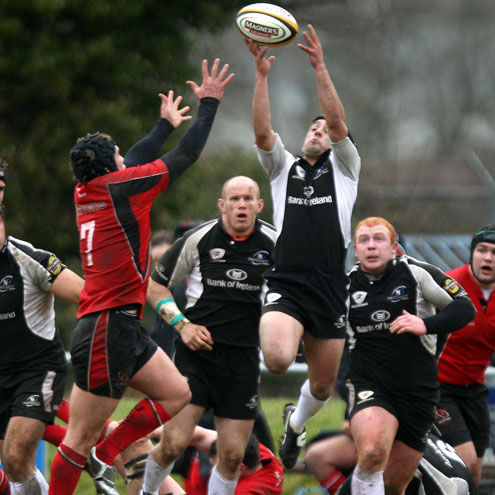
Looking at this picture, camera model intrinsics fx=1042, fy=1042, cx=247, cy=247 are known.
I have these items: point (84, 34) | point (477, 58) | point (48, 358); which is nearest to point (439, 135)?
point (477, 58)

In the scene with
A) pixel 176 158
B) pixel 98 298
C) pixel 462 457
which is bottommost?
pixel 462 457

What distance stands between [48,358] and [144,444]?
50.0 inches

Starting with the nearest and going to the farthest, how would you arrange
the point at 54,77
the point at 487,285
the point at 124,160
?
1. the point at 124,160
2. the point at 487,285
3. the point at 54,77

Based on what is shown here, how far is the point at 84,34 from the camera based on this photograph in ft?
56.5

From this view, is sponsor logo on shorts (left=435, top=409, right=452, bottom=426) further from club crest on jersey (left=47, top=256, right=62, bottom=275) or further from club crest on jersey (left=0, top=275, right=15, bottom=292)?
club crest on jersey (left=0, top=275, right=15, bottom=292)

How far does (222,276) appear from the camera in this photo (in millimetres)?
7383

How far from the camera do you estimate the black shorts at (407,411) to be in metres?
6.84

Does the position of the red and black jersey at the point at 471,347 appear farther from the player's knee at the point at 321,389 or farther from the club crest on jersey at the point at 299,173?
the club crest on jersey at the point at 299,173

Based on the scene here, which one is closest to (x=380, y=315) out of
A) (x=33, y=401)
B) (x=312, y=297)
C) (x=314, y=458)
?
(x=312, y=297)

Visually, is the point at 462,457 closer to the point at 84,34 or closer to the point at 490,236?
the point at 490,236

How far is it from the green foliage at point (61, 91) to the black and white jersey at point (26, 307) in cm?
959

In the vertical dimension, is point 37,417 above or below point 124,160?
below

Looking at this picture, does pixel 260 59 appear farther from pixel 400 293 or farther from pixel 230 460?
pixel 230 460

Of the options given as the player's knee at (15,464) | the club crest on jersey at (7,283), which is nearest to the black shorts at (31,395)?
the player's knee at (15,464)
